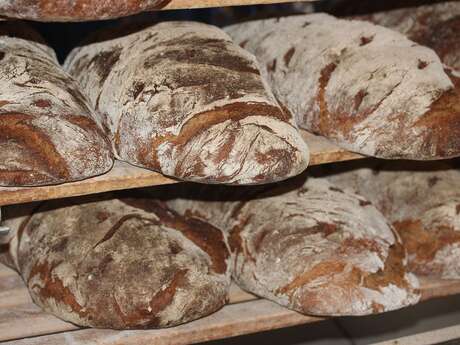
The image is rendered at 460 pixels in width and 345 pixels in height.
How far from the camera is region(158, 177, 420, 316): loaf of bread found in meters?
2.03

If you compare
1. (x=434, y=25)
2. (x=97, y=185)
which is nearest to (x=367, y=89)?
(x=434, y=25)

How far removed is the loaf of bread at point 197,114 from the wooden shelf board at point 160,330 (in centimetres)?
40

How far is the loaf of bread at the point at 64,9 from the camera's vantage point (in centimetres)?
164

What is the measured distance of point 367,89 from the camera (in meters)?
2.07

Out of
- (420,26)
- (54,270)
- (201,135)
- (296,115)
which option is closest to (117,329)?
(54,270)

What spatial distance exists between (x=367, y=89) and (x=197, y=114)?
18.2 inches

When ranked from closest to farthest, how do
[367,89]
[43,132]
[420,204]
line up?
[43,132] < [367,89] < [420,204]

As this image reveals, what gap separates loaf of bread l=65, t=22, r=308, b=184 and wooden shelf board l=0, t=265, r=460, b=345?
1.33ft

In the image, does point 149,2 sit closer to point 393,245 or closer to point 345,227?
point 345,227

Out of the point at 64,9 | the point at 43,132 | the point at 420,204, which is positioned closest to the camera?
the point at 64,9

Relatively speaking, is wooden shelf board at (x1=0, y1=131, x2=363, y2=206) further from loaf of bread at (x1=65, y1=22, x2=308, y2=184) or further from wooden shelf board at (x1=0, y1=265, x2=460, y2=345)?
wooden shelf board at (x1=0, y1=265, x2=460, y2=345)

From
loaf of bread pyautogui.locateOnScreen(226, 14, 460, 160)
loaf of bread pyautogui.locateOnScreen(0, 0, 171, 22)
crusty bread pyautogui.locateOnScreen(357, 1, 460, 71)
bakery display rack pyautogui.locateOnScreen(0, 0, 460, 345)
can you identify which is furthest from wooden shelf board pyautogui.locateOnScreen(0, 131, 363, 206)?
crusty bread pyautogui.locateOnScreen(357, 1, 460, 71)

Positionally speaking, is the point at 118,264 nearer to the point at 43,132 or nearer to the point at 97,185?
the point at 97,185

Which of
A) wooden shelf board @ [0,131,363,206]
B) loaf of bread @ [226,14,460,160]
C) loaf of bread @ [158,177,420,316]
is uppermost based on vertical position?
loaf of bread @ [226,14,460,160]
